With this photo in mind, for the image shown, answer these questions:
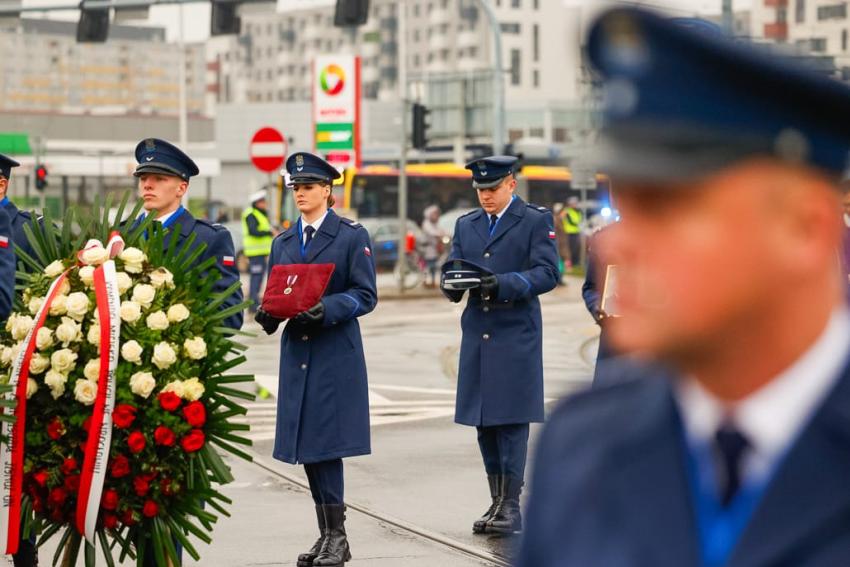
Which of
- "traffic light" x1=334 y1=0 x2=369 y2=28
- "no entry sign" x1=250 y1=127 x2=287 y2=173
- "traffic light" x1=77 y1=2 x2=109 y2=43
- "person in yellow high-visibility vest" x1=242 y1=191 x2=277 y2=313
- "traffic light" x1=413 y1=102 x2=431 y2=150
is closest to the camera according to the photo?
"no entry sign" x1=250 y1=127 x2=287 y2=173

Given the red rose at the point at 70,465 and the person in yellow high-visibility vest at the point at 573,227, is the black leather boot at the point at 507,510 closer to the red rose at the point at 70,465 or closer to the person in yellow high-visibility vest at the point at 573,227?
the red rose at the point at 70,465

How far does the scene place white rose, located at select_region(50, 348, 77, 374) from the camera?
5547mm

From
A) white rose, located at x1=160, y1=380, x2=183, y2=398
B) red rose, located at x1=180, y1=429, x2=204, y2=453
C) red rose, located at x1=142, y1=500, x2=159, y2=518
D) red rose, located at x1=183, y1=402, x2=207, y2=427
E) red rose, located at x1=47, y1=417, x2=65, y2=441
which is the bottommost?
red rose, located at x1=142, y1=500, x2=159, y2=518

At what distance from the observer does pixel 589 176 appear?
4.77 ft

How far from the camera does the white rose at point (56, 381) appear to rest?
5535 mm

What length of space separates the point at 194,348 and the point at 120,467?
1.57 ft

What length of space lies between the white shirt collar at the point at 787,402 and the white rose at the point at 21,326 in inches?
184

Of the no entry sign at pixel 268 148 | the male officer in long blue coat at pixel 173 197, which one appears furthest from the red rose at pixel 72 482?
the no entry sign at pixel 268 148

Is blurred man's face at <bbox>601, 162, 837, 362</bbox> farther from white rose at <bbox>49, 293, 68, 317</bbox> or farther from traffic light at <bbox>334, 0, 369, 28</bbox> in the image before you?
traffic light at <bbox>334, 0, 369, 28</bbox>

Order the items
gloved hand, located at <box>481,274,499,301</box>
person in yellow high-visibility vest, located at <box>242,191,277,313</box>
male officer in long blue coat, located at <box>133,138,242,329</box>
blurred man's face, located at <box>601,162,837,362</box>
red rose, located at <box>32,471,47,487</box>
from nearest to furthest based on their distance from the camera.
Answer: blurred man's face, located at <box>601,162,837,362</box> → red rose, located at <box>32,471,47,487</box> → male officer in long blue coat, located at <box>133,138,242,329</box> → gloved hand, located at <box>481,274,499,301</box> → person in yellow high-visibility vest, located at <box>242,191,277,313</box>

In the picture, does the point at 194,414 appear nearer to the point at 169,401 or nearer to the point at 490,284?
the point at 169,401

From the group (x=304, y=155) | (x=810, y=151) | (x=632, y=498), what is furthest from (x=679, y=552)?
(x=304, y=155)

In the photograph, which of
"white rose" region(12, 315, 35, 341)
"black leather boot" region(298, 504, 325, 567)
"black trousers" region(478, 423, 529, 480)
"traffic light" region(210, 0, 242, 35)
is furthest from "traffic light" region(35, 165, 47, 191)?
"white rose" region(12, 315, 35, 341)

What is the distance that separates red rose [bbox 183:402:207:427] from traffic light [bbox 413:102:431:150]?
27.6m
